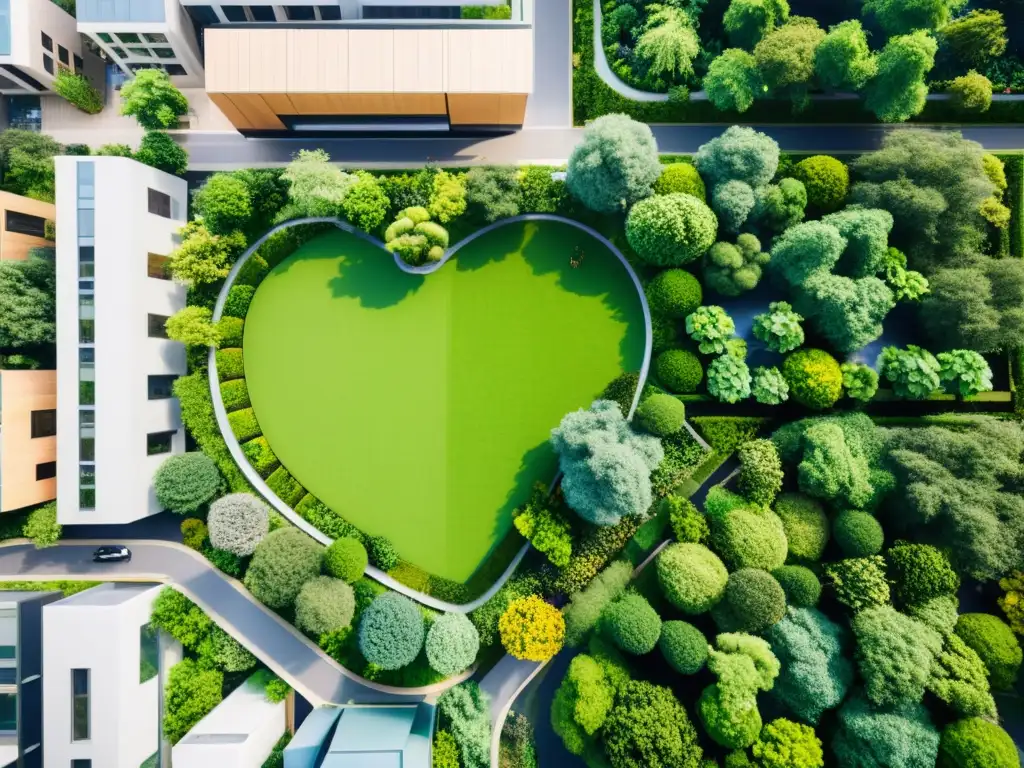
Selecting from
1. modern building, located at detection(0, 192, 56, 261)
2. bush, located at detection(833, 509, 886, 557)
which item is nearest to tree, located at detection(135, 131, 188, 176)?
modern building, located at detection(0, 192, 56, 261)

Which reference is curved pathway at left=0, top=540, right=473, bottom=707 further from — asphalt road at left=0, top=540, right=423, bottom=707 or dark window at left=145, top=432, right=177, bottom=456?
dark window at left=145, top=432, right=177, bottom=456

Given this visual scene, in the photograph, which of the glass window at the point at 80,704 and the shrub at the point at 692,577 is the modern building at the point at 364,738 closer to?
the glass window at the point at 80,704

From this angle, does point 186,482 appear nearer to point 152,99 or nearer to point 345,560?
point 345,560

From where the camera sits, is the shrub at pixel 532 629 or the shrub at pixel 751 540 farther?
the shrub at pixel 532 629

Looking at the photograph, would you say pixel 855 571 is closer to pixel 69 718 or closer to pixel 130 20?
pixel 69 718

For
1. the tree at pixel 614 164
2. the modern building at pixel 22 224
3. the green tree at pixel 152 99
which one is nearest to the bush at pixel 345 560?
the tree at pixel 614 164

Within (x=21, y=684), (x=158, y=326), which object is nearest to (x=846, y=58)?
(x=158, y=326)
